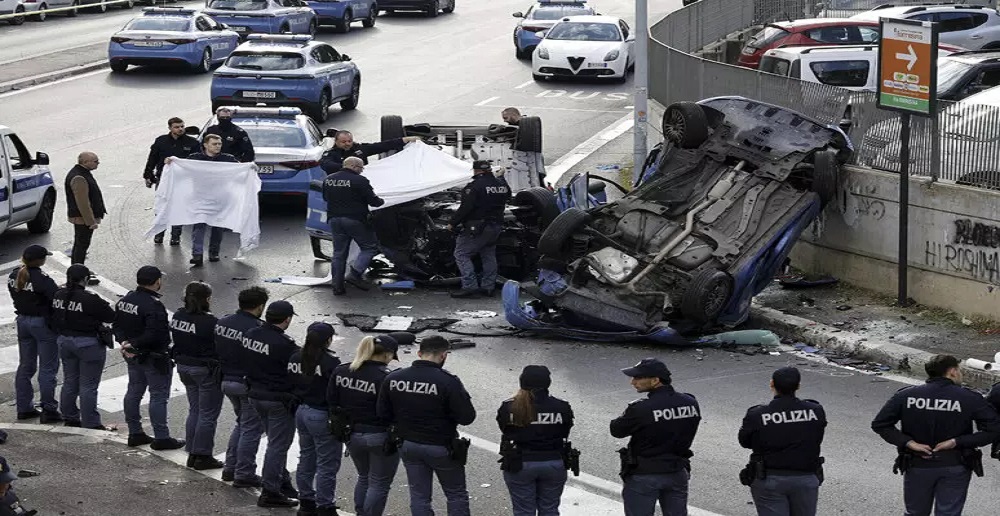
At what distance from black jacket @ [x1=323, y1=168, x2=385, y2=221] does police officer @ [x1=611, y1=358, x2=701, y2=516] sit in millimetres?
8101

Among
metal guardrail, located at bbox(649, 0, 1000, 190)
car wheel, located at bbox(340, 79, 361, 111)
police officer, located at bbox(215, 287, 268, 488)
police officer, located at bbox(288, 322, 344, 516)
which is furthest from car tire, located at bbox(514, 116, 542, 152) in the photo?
car wheel, located at bbox(340, 79, 361, 111)

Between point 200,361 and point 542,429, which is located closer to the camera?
point 542,429

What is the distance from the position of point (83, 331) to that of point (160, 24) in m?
22.5

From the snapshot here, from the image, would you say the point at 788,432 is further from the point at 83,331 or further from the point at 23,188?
the point at 23,188

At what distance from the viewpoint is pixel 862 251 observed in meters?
16.8

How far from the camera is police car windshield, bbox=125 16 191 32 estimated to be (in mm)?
33938

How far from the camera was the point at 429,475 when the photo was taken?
10.1m

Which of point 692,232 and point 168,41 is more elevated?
point 692,232

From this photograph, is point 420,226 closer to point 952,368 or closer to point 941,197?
point 941,197

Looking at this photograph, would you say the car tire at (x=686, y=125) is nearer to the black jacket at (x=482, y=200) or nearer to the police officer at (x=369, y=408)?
the black jacket at (x=482, y=200)

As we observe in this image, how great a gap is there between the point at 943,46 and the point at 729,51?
6.89 m

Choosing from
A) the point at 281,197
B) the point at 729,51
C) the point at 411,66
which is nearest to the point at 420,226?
the point at 281,197

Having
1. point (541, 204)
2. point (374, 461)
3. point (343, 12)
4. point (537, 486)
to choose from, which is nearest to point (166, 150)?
point (541, 204)

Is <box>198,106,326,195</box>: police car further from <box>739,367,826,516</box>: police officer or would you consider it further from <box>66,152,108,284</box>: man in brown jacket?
<box>739,367,826,516</box>: police officer
